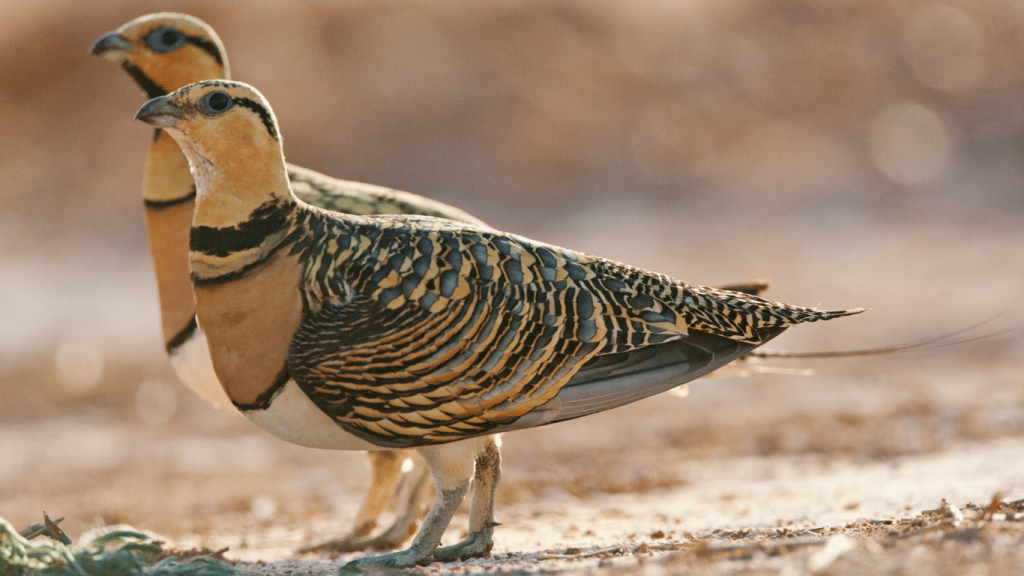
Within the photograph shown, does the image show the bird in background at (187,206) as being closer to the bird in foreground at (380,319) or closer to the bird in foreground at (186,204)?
the bird in foreground at (186,204)

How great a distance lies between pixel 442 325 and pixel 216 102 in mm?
1105

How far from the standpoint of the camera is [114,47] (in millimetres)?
5355

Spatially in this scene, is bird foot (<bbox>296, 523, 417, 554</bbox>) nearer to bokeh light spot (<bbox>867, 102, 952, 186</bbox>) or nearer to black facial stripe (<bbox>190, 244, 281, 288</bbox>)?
black facial stripe (<bbox>190, 244, 281, 288</bbox>)

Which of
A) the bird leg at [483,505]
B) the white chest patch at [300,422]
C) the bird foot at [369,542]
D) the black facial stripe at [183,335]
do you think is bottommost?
the bird foot at [369,542]

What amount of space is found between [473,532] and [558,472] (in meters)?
3.32

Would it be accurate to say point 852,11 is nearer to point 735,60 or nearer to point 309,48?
point 735,60

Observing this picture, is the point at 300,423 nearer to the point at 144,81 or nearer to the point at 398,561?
the point at 398,561

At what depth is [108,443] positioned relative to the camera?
920 cm

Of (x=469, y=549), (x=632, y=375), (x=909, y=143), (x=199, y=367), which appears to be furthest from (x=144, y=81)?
(x=909, y=143)

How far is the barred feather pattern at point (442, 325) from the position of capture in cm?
355

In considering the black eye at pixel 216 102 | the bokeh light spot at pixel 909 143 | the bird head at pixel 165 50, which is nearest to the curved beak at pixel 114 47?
the bird head at pixel 165 50

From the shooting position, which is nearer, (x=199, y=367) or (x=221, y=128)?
(x=221, y=128)

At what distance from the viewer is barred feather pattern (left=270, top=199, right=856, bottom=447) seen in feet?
11.6

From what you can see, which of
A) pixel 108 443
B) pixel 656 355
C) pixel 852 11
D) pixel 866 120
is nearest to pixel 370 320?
pixel 656 355
